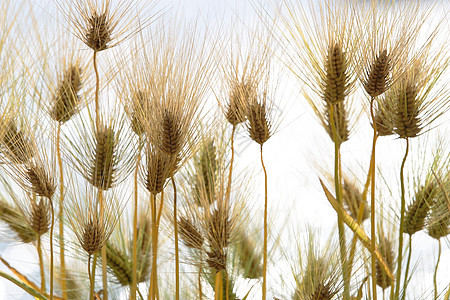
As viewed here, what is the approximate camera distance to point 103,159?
0.49 m

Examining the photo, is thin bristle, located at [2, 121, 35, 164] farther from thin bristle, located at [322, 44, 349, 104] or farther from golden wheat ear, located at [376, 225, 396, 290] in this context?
golden wheat ear, located at [376, 225, 396, 290]

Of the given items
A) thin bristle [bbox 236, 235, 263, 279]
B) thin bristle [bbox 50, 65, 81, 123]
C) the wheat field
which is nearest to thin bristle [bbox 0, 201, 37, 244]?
the wheat field

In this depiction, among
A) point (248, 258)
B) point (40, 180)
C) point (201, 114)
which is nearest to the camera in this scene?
point (40, 180)

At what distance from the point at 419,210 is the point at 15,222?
0.40 meters

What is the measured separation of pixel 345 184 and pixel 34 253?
40 centimetres

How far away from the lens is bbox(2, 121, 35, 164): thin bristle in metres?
0.48

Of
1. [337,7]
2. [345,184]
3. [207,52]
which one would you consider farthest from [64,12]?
[345,184]

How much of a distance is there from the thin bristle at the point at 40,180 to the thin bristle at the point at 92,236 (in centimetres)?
4

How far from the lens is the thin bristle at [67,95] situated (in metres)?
0.55

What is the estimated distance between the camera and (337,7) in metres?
0.52

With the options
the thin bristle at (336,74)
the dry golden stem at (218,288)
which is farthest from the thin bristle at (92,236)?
the thin bristle at (336,74)

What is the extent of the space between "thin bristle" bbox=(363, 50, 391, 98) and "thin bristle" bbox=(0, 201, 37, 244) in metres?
0.36

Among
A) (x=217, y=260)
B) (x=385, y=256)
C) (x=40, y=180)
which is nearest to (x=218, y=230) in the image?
(x=217, y=260)

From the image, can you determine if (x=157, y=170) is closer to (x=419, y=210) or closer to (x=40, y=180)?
(x=40, y=180)
